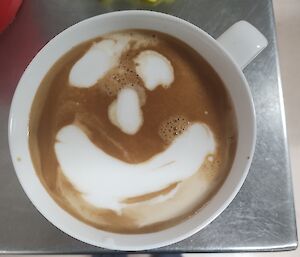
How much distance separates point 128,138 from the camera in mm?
653

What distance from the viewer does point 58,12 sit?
2.51ft

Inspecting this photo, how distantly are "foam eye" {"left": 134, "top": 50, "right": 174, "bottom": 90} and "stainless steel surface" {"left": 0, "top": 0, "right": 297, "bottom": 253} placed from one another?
0.35 ft

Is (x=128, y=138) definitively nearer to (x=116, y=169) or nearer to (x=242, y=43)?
(x=116, y=169)

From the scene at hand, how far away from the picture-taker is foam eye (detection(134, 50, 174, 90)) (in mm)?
666

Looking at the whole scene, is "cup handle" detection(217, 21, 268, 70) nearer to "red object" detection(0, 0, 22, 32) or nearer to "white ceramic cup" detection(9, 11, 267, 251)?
"white ceramic cup" detection(9, 11, 267, 251)

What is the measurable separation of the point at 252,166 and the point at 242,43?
0.17 metres

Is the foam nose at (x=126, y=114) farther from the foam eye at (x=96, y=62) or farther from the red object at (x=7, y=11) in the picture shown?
the red object at (x=7, y=11)

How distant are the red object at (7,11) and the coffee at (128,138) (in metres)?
0.10

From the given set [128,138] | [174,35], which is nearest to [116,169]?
[128,138]

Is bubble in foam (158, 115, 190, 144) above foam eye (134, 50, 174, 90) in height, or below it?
below

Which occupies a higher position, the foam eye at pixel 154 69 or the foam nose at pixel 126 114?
the foam eye at pixel 154 69

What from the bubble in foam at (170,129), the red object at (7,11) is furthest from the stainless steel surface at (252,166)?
the bubble in foam at (170,129)

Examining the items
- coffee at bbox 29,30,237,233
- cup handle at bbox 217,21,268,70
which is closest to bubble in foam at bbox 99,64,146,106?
coffee at bbox 29,30,237,233

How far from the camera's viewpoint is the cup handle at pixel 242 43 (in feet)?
2.09
